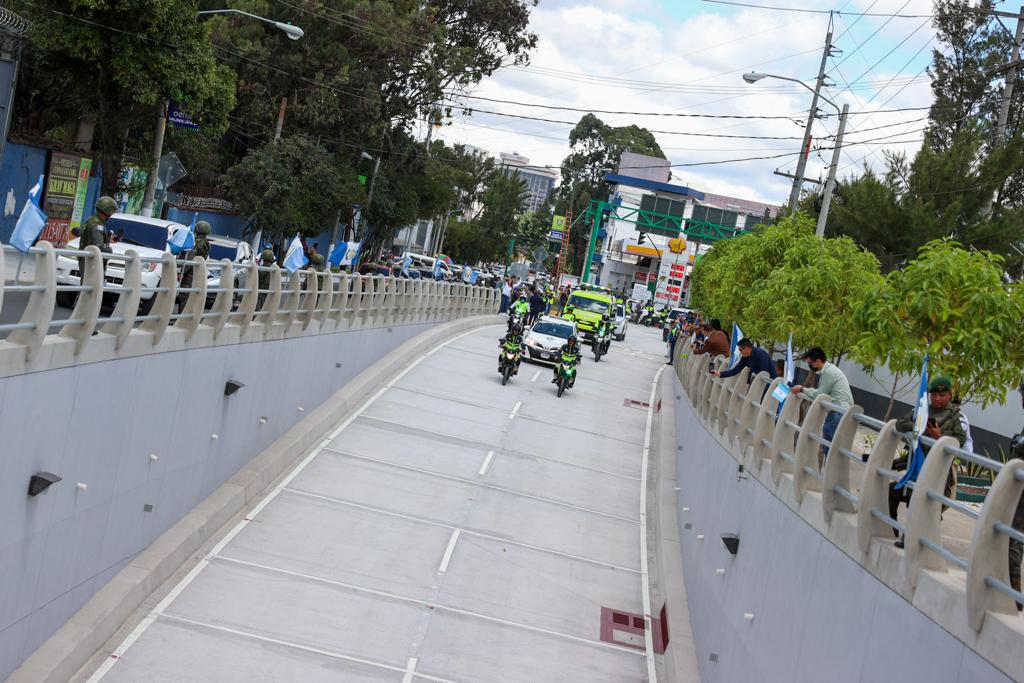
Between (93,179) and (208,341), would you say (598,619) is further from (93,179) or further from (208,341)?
(93,179)

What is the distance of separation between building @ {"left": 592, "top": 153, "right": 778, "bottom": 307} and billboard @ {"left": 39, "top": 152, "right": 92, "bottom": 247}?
139 feet

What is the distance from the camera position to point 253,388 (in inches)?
751

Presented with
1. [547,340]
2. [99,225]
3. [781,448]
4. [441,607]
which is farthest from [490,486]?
[547,340]

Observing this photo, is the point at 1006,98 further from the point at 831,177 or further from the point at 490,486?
the point at 490,486

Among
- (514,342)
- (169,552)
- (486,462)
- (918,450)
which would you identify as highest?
(918,450)

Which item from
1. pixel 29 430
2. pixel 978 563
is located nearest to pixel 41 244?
pixel 29 430

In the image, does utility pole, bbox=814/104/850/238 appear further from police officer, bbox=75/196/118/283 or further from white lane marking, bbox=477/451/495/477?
police officer, bbox=75/196/118/283

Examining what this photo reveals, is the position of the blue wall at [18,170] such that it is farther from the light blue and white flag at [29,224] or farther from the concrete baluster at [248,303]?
the light blue and white flag at [29,224]

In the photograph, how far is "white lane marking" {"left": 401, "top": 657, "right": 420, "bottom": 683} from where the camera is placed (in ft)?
44.6

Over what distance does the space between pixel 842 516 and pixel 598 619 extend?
775 cm

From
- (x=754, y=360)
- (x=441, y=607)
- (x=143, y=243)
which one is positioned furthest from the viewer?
(x=143, y=243)

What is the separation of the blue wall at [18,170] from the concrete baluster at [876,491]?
92.7 ft

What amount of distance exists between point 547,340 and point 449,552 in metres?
20.6

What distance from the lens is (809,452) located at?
11.3m
